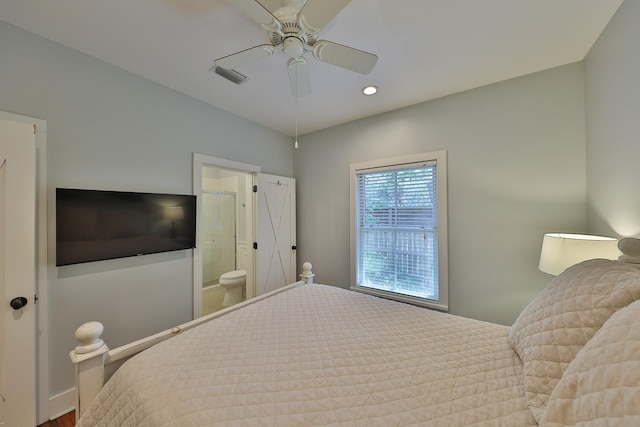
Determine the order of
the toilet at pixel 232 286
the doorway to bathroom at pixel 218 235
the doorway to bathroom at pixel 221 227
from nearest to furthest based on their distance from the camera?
the toilet at pixel 232 286, the doorway to bathroom at pixel 221 227, the doorway to bathroom at pixel 218 235

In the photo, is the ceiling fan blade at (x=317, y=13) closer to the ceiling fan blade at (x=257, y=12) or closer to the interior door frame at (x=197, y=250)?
the ceiling fan blade at (x=257, y=12)

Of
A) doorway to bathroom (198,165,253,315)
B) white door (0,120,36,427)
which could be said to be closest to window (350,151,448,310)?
doorway to bathroom (198,165,253,315)

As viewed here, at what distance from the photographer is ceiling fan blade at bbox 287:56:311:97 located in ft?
5.12

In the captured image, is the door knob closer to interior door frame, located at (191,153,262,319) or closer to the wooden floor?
the wooden floor

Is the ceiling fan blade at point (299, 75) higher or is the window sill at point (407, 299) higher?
the ceiling fan blade at point (299, 75)

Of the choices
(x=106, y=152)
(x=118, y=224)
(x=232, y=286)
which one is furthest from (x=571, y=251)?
(x=232, y=286)

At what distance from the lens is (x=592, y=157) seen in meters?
1.83

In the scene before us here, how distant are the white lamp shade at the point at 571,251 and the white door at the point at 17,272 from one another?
11.1 ft

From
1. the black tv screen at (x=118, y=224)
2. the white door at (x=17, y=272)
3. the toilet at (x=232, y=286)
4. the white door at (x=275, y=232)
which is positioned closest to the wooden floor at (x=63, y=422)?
the white door at (x=17, y=272)

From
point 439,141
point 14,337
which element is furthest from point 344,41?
point 14,337

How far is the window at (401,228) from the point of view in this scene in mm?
2557

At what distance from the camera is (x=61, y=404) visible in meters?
→ 1.73

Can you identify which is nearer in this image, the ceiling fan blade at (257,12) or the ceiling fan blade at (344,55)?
the ceiling fan blade at (257,12)

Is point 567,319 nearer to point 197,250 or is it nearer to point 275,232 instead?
point 197,250
